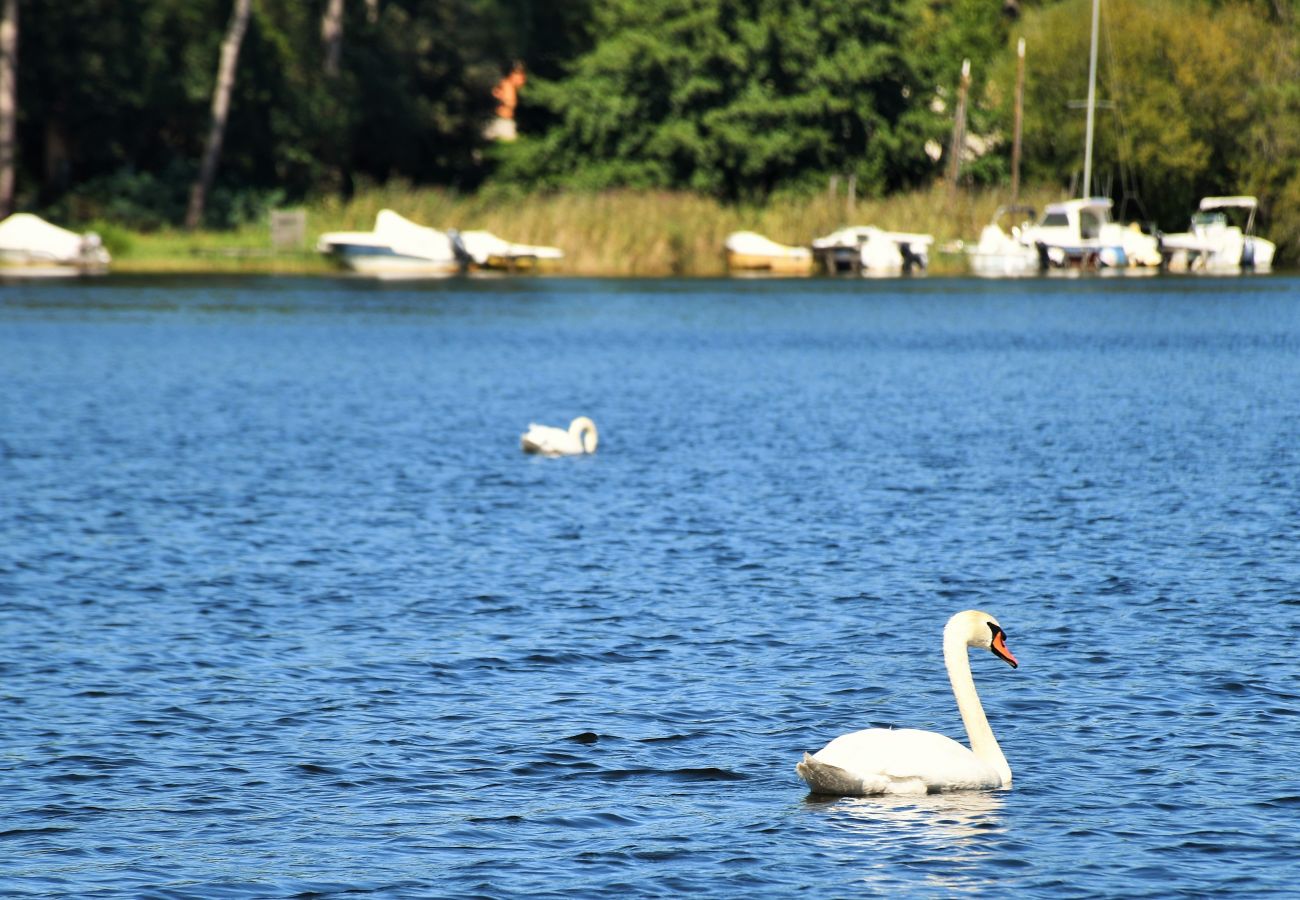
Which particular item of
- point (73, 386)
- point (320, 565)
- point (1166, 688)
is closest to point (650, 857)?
point (1166, 688)

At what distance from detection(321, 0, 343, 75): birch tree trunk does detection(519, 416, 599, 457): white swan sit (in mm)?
54944

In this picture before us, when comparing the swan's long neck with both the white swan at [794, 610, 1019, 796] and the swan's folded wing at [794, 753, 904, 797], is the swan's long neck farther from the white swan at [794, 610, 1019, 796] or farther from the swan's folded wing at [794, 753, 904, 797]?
the swan's folded wing at [794, 753, 904, 797]

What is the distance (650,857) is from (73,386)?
29136 mm

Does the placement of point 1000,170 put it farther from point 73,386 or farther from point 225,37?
point 73,386

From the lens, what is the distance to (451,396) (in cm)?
3541

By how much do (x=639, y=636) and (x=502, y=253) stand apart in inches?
2382

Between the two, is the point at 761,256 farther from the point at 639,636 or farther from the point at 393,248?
the point at 639,636

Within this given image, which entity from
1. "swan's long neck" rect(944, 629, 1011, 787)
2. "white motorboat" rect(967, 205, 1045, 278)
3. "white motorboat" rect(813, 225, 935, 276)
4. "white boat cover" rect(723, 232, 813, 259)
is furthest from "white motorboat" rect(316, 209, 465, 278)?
"swan's long neck" rect(944, 629, 1011, 787)

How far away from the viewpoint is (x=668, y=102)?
82.9 metres

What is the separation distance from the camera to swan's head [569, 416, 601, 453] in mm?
26250

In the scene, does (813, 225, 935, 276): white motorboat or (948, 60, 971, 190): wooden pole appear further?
(948, 60, 971, 190): wooden pole

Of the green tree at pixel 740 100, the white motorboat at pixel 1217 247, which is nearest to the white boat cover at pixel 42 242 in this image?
the green tree at pixel 740 100

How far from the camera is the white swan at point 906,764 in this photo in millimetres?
10336

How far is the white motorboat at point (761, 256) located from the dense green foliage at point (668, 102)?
5.35 m
